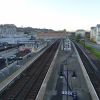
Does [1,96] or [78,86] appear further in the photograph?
[78,86]

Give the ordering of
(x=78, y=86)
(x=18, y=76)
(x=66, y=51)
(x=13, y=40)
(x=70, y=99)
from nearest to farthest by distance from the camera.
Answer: (x=70, y=99) < (x=78, y=86) < (x=18, y=76) < (x=66, y=51) < (x=13, y=40)

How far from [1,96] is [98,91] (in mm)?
8022

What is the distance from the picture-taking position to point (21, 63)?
122 ft

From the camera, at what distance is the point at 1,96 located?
2081 centimetres

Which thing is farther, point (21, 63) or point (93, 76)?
point (21, 63)

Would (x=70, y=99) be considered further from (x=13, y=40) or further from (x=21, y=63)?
(x=13, y=40)

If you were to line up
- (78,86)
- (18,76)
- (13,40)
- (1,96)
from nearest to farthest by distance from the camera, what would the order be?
(1,96) → (78,86) → (18,76) → (13,40)

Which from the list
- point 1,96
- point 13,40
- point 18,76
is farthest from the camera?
point 13,40

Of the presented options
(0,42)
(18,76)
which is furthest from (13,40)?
(18,76)

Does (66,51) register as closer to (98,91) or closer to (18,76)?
(18,76)

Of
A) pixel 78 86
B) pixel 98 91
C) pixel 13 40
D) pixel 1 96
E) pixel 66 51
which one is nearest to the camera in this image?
pixel 1 96

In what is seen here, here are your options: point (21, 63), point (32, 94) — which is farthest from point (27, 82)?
point (21, 63)

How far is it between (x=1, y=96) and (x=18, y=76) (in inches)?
337

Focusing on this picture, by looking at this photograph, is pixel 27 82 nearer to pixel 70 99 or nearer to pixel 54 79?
pixel 54 79
